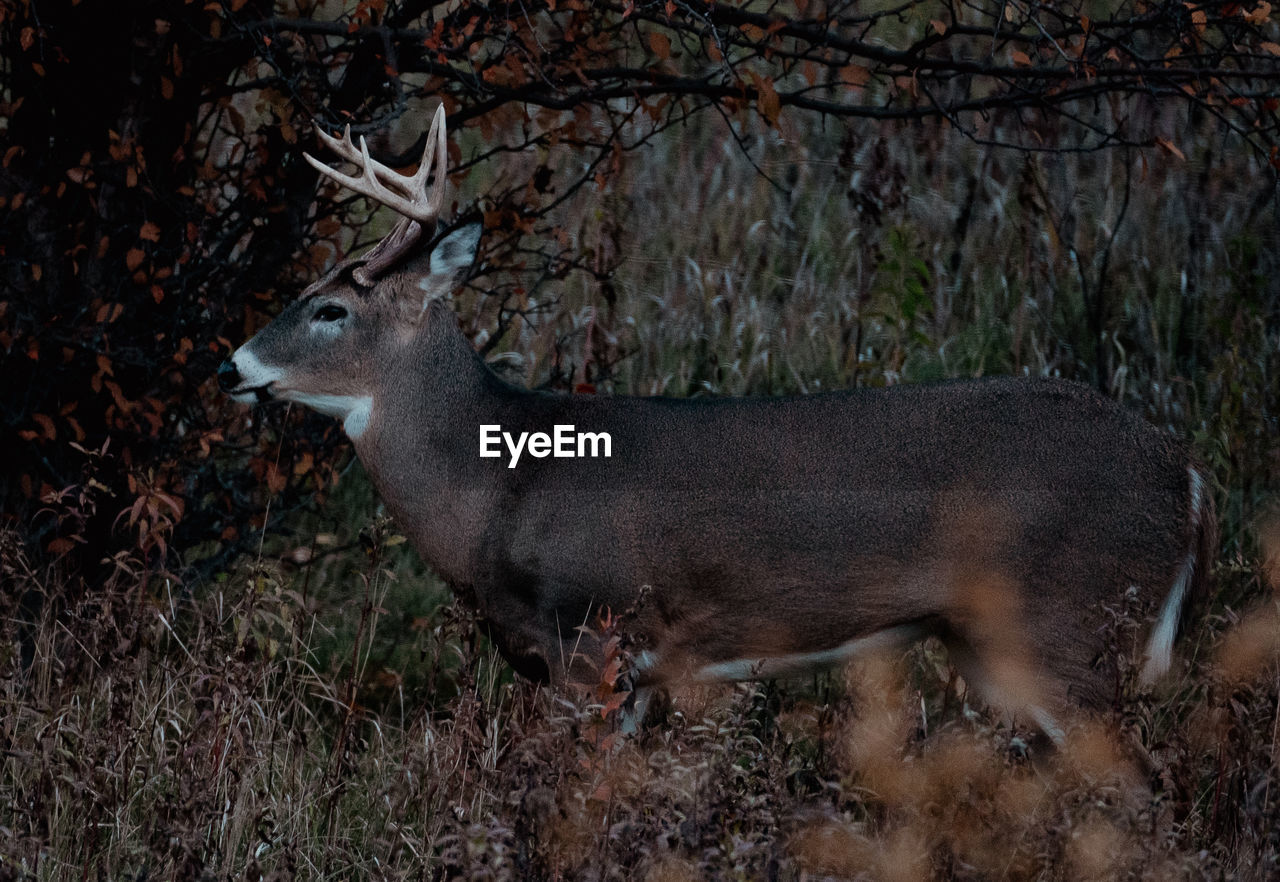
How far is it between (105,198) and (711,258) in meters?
3.95

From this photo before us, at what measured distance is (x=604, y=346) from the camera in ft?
22.7

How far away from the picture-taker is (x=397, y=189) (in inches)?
200

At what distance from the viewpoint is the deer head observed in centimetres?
489

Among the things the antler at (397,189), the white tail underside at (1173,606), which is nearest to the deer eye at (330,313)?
the antler at (397,189)

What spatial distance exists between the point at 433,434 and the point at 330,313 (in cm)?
48

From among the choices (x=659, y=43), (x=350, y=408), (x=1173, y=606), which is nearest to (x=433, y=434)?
(x=350, y=408)

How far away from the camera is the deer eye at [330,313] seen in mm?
5012

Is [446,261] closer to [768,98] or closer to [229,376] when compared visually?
[229,376]

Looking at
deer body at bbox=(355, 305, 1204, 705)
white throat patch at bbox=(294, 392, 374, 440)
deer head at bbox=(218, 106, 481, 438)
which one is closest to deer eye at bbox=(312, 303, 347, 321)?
deer head at bbox=(218, 106, 481, 438)

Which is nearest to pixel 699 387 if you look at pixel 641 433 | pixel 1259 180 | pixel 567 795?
pixel 641 433

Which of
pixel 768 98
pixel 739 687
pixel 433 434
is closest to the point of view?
pixel 739 687

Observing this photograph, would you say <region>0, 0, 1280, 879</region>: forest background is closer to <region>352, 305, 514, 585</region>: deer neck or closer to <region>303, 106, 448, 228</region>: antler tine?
<region>303, 106, 448, 228</region>: antler tine

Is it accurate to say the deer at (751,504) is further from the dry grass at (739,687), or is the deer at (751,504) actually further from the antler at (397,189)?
the dry grass at (739,687)

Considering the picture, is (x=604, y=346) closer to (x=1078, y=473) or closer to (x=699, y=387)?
(x=699, y=387)
